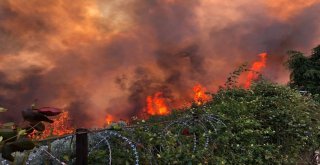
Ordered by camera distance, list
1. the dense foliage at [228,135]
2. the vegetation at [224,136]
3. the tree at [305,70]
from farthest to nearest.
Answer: the tree at [305,70]
the dense foliage at [228,135]
the vegetation at [224,136]

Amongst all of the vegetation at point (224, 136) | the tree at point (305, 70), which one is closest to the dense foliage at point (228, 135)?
the vegetation at point (224, 136)

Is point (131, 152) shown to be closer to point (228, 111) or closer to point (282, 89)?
point (228, 111)

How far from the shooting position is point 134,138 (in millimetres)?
5254

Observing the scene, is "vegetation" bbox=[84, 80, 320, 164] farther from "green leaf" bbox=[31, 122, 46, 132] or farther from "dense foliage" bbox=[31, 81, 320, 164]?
"green leaf" bbox=[31, 122, 46, 132]

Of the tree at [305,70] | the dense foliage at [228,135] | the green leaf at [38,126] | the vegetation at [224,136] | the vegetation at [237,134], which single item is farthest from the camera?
the tree at [305,70]

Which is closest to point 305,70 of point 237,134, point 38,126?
point 237,134

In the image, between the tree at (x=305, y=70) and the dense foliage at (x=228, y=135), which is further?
the tree at (x=305, y=70)

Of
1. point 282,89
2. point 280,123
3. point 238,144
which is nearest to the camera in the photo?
point 238,144

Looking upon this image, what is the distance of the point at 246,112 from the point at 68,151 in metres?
3.77

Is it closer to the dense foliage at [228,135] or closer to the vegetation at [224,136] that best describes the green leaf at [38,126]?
the vegetation at [224,136]

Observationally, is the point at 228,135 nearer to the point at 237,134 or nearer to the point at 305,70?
the point at 237,134

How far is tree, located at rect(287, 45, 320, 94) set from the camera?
1789 centimetres

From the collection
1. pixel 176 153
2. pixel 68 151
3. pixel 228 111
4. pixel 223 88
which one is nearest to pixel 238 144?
pixel 228 111

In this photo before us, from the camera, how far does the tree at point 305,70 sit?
58.7 ft
